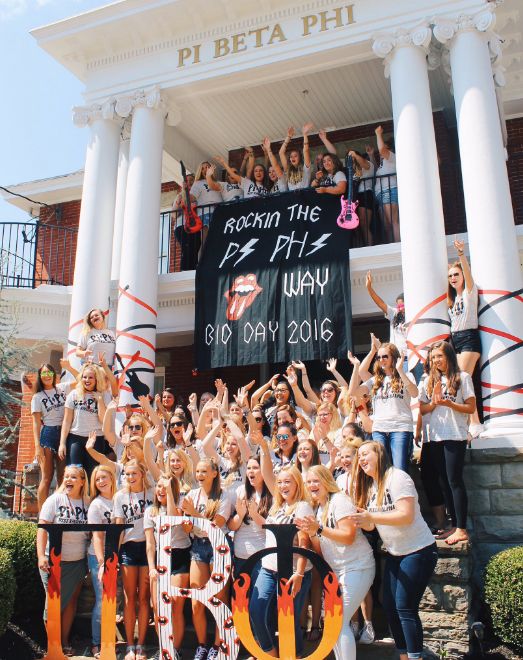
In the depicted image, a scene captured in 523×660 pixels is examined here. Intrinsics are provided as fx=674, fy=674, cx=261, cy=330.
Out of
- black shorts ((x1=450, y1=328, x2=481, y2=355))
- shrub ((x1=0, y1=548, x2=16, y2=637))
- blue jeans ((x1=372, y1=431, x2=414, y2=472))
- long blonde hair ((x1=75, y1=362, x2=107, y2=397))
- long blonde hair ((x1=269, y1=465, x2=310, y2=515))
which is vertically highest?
black shorts ((x1=450, y1=328, x2=481, y2=355))

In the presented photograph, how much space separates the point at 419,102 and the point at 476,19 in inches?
52.4

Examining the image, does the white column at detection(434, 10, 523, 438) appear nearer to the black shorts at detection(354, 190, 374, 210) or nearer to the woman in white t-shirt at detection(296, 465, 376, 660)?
the black shorts at detection(354, 190, 374, 210)

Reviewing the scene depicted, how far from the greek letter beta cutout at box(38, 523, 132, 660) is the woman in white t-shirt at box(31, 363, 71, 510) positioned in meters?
2.87

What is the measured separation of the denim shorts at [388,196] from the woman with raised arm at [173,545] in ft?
20.8

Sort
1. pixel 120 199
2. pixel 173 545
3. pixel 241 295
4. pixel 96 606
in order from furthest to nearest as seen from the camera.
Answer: pixel 120 199 → pixel 241 295 → pixel 96 606 → pixel 173 545

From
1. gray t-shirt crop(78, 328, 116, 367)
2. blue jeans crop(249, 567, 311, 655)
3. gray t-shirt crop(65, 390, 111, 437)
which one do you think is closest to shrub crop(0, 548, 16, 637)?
gray t-shirt crop(65, 390, 111, 437)

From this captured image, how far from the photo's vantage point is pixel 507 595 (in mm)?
5141

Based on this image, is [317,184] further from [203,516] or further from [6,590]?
[6,590]

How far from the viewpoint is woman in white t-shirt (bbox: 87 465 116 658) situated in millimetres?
5574

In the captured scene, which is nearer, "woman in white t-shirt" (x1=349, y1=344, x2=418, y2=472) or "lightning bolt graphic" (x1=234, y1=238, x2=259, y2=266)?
"woman in white t-shirt" (x1=349, y1=344, x2=418, y2=472)

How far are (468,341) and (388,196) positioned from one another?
328 centimetres

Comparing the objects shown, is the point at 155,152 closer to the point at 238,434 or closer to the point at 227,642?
the point at 238,434

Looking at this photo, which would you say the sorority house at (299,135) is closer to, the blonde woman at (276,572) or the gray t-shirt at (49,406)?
the gray t-shirt at (49,406)

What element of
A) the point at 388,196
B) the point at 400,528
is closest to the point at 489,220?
the point at 388,196
